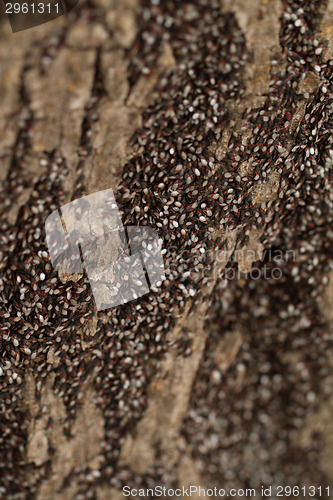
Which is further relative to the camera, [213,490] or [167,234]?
[213,490]

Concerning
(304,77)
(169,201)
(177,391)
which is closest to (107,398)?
(177,391)

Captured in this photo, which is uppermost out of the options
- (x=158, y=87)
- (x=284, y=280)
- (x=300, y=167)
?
(x=158, y=87)

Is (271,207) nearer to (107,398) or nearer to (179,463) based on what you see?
(107,398)
